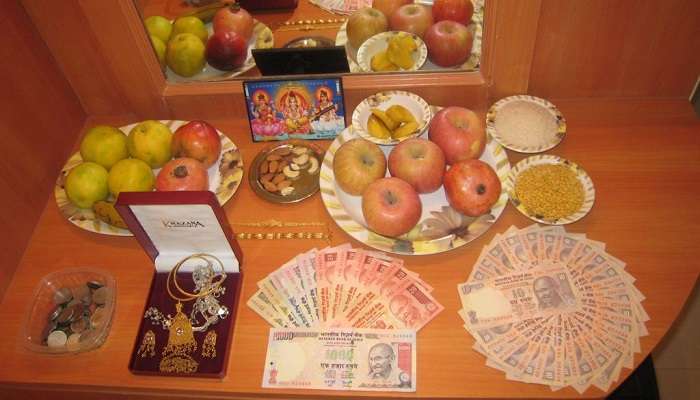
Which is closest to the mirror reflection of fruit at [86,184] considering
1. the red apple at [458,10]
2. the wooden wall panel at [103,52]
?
the wooden wall panel at [103,52]

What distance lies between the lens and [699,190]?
1091mm

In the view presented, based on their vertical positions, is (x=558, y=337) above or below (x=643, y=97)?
below

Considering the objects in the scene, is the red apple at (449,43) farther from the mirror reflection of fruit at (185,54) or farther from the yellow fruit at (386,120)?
the mirror reflection of fruit at (185,54)

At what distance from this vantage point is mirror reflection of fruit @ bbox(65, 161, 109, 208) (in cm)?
112

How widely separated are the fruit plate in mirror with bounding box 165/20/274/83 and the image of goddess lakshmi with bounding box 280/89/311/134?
0.59 ft

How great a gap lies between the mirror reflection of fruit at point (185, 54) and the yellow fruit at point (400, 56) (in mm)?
477

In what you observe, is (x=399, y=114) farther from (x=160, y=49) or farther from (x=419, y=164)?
(x=160, y=49)

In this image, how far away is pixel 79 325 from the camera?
1.01 metres

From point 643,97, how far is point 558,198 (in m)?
0.41

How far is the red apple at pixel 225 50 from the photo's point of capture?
129cm

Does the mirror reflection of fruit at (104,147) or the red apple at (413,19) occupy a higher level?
the red apple at (413,19)

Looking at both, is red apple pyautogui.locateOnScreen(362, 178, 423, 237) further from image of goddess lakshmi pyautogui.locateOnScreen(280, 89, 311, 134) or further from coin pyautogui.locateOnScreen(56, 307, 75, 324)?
coin pyautogui.locateOnScreen(56, 307, 75, 324)

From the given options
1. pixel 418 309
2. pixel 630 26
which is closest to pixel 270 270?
pixel 418 309

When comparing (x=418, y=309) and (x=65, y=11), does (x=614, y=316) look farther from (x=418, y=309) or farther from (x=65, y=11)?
(x=65, y=11)
